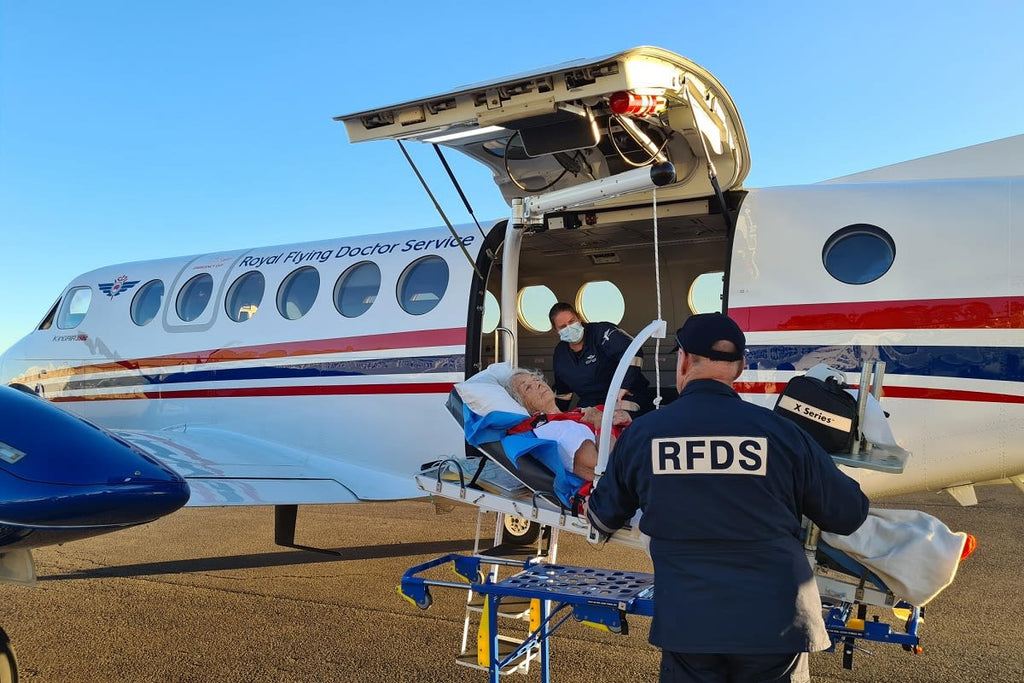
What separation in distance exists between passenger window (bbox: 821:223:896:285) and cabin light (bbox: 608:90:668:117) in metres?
1.62

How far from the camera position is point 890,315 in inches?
211

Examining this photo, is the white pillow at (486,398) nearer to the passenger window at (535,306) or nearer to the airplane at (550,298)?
the airplane at (550,298)

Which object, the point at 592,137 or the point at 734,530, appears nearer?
the point at 734,530

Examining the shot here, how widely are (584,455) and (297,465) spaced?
4050 mm

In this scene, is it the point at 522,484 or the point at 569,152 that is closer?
the point at 522,484

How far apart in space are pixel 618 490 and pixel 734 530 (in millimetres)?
468

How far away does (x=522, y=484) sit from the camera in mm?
4801

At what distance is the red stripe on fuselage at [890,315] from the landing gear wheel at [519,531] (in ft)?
10.8

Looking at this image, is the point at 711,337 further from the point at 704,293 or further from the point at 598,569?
the point at 704,293

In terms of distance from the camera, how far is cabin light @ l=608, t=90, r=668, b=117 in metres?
4.89

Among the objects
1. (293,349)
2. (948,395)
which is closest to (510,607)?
(948,395)

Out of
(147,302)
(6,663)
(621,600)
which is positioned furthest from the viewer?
(147,302)

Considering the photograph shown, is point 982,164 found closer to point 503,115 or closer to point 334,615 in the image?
point 503,115

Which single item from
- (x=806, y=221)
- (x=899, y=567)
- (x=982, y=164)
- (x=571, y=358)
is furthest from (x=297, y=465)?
(x=982, y=164)
